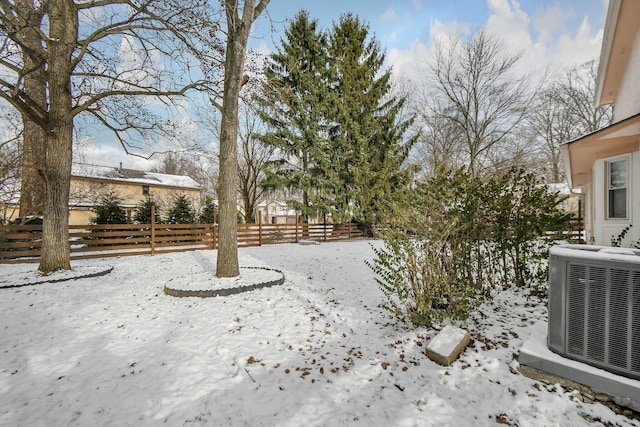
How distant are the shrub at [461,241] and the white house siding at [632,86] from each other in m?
3.96

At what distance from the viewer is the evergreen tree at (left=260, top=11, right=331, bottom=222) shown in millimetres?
15859

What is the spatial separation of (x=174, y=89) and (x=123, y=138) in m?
2.27

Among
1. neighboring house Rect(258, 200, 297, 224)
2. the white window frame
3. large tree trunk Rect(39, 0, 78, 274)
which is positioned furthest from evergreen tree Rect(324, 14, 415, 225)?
neighboring house Rect(258, 200, 297, 224)

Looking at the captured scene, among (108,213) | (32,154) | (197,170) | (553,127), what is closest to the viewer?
(32,154)

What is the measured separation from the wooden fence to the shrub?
986 cm

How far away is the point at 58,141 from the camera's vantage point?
616 centimetres

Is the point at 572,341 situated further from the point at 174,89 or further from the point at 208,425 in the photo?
the point at 174,89

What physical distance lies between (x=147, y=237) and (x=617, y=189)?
580 inches

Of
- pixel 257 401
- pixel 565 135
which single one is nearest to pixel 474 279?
pixel 257 401

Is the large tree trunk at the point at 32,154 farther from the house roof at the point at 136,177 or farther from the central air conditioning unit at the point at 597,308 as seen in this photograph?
the house roof at the point at 136,177

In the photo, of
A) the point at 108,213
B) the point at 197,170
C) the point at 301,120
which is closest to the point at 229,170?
the point at 108,213

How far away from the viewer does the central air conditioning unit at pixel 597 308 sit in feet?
6.15

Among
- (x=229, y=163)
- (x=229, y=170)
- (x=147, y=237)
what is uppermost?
(x=229, y=163)

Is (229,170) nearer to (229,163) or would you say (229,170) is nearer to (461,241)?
(229,163)
